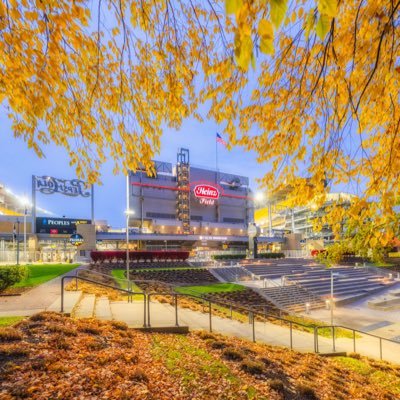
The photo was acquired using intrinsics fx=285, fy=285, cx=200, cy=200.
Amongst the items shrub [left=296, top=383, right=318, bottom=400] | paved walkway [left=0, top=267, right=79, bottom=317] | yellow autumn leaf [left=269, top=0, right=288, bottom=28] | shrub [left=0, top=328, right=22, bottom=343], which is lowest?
shrub [left=296, top=383, right=318, bottom=400]

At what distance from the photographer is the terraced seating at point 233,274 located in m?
Result: 31.7

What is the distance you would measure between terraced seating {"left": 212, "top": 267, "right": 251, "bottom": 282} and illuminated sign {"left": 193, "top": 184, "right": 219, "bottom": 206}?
3558 cm

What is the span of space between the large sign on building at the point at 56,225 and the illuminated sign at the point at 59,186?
5.44 m

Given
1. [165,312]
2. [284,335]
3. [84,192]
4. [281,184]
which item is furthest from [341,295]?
[84,192]

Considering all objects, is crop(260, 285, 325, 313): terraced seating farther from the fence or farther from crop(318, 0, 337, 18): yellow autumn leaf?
the fence

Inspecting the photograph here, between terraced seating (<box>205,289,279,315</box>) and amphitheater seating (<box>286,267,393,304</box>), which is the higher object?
terraced seating (<box>205,289,279,315</box>)

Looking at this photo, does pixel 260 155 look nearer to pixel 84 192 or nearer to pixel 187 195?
pixel 84 192

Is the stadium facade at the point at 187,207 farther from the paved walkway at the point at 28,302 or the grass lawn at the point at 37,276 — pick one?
the paved walkway at the point at 28,302

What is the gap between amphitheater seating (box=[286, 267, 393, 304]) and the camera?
95.5 ft

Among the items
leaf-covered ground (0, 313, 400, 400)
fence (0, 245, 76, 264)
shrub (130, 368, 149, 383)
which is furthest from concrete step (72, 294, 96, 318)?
fence (0, 245, 76, 264)

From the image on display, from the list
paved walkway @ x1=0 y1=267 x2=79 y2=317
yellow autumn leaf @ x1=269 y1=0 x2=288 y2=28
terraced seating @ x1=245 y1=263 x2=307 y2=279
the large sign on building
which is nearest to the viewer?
yellow autumn leaf @ x1=269 y1=0 x2=288 y2=28

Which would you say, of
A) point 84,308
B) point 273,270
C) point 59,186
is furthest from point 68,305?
point 59,186

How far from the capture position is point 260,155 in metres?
5.61

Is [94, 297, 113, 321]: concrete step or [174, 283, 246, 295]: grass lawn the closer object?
[94, 297, 113, 321]: concrete step
